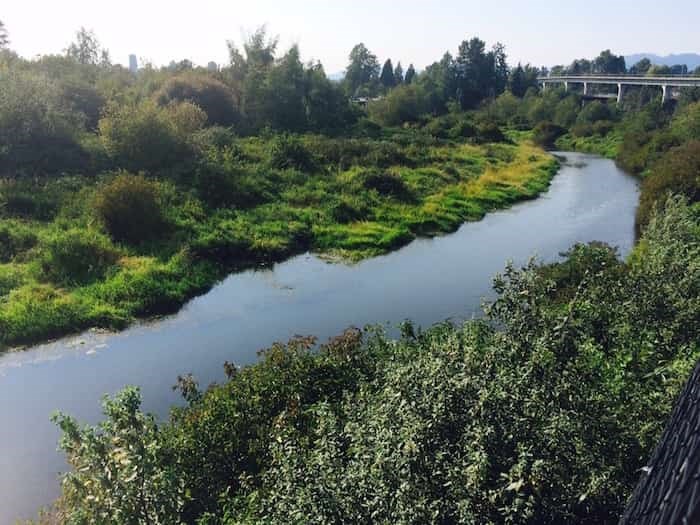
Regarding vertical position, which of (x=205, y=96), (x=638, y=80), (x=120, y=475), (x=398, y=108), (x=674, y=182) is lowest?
(x=120, y=475)

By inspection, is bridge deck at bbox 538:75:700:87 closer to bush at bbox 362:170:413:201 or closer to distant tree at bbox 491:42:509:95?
distant tree at bbox 491:42:509:95

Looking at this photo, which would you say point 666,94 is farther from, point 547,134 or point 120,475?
point 120,475

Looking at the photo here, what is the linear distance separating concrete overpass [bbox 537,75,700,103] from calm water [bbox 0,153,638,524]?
57134 mm

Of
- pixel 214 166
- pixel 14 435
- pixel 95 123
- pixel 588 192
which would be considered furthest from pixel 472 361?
pixel 95 123

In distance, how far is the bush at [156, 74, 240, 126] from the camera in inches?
1951

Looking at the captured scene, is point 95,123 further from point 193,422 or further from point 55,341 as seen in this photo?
point 193,422

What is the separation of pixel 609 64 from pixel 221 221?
163m

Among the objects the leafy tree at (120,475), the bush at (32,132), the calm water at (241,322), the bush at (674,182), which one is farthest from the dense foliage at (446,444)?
the bush at (32,132)

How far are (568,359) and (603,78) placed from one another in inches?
4232

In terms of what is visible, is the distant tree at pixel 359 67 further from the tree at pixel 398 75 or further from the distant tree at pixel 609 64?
the distant tree at pixel 609 64

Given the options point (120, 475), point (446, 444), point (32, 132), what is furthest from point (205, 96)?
point (446, 444)

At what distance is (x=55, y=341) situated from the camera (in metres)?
17.6

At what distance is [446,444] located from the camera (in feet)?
19.4

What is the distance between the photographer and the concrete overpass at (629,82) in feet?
246
